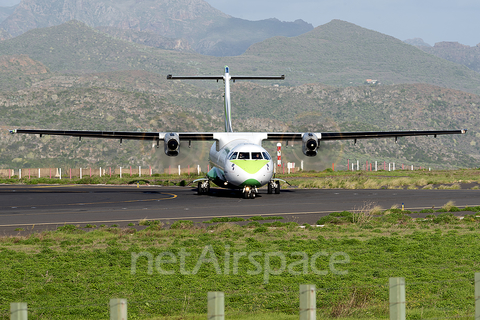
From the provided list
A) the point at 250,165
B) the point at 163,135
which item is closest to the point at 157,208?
the point at 250,165

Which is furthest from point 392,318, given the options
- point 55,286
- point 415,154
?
point 415,154

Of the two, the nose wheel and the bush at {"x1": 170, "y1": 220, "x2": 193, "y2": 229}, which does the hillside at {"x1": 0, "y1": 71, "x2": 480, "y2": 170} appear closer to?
the nose wheel

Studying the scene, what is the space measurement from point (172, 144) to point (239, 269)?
84.0 ft

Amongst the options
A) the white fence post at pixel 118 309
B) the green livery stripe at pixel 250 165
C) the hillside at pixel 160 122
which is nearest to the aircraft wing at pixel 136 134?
the green livery stripe at pixel 250 165

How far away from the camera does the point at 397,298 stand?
6633 millimetres

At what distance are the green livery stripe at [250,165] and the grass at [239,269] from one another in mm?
12565

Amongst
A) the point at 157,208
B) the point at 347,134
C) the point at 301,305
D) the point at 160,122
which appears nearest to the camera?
the point at 301,305

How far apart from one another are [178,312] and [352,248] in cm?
736

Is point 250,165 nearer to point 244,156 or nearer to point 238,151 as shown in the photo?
point 244,156

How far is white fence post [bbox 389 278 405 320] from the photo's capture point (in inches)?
258

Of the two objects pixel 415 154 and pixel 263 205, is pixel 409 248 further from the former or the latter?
pixel 415 154

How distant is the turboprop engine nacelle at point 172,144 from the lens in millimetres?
39375

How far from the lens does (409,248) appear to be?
56.4 ft

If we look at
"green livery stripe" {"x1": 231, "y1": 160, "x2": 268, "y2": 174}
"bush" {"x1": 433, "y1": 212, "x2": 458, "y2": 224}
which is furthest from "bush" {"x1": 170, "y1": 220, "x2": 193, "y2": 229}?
"green livery stripe" {"x1": 231, "y1": 160, "x2": 268, "y2": 174}
